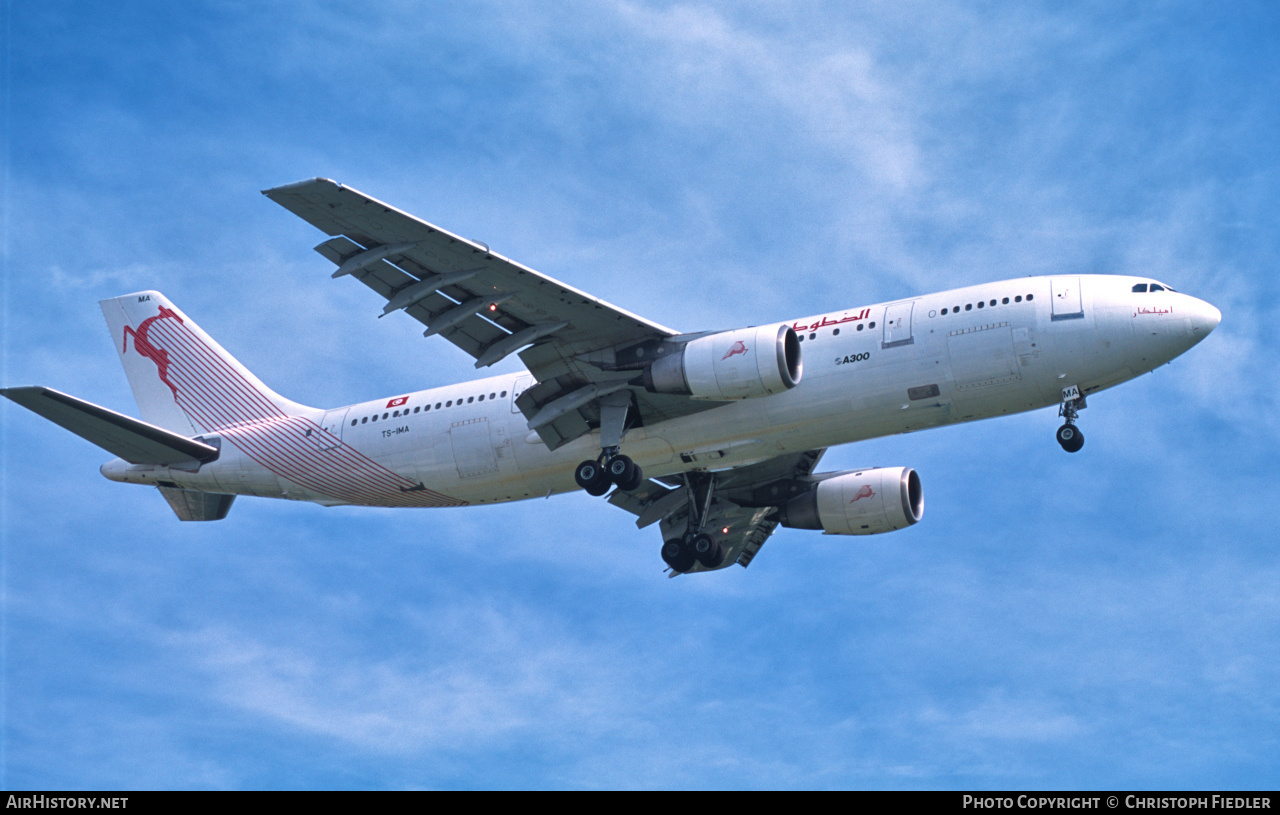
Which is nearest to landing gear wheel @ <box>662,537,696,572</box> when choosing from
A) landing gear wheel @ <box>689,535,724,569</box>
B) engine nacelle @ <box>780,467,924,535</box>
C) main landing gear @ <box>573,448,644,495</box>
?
landing gear wheel @ <box>689,535,724,569</box>

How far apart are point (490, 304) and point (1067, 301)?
1365 centimetres

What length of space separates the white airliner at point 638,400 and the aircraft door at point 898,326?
0.13ft

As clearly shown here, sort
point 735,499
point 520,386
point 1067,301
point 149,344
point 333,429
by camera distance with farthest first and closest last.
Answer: point 149,344, point 735,499, point 333,429, point 520,386, point 1067,301

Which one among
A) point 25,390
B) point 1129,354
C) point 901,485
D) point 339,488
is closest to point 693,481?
point 901,485

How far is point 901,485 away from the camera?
119ft

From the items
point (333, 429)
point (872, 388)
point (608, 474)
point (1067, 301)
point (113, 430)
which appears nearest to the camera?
point (1067, 301)

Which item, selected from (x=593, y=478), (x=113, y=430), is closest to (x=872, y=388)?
(x=593, y=478)

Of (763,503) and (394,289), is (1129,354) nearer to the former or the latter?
(763,503)

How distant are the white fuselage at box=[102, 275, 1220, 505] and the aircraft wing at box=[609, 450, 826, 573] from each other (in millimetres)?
5087

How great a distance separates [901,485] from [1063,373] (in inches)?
333

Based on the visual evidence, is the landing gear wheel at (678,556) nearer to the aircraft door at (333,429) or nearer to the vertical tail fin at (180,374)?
the aircraft door at (333,429)

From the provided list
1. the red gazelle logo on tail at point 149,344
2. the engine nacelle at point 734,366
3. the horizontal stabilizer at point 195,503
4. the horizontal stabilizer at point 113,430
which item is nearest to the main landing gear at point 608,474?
the engine nacelle at point 734,366

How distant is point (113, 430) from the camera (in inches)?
1334

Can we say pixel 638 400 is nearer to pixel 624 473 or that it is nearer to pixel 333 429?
pixel 624 473
